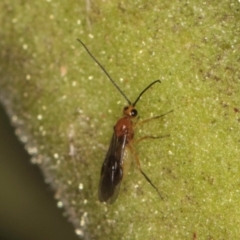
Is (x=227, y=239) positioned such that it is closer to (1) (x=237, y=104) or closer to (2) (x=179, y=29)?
(1) (x=237, y=104)

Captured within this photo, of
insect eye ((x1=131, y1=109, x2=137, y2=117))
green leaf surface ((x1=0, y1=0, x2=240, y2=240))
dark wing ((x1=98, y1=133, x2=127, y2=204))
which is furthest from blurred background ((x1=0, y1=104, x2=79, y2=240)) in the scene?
insect eye ((x1=131, y1=109, x2=137, y2=117))

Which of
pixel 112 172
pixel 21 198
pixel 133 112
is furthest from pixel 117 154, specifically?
pixel 21 198

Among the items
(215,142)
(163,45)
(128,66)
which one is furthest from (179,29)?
(215,142)

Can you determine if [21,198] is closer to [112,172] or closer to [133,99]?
[112,172]

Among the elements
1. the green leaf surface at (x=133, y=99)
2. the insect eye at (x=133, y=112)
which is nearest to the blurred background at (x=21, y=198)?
the green leaf surface at (x=133, y=99)

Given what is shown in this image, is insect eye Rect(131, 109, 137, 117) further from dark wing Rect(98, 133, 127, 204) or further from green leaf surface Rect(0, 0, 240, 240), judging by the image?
dark wing Rect(98, 133, 127, 204)

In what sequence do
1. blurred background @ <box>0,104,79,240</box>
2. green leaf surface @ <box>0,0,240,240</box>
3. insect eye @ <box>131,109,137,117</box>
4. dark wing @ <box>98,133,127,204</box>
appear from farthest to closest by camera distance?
blurred background @ <box>0,104,79,240</box> < dark wing @ <box>98,133,127,204</box> < insect eye @ <box>131,109,137,117</box> < green leaf surface @ <box>0,0,240,240</box>
